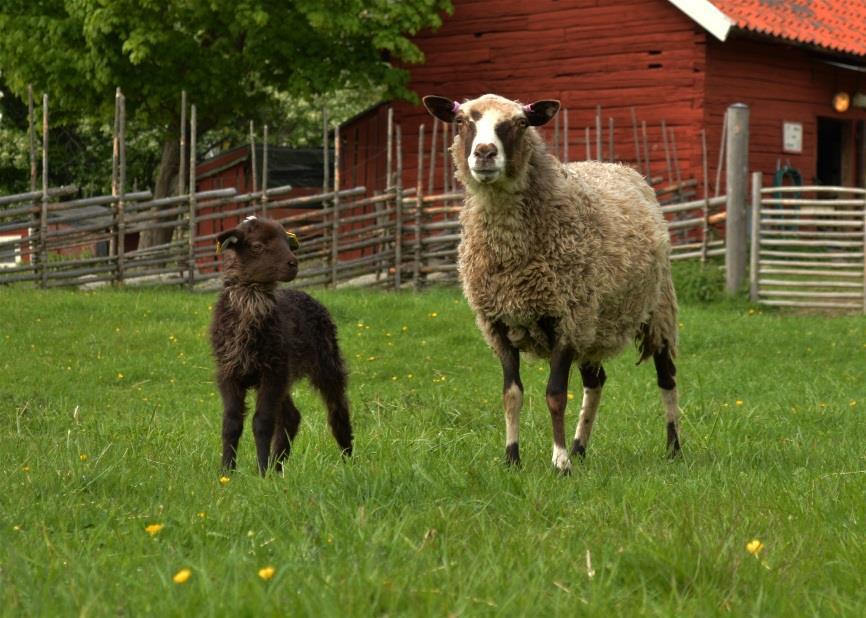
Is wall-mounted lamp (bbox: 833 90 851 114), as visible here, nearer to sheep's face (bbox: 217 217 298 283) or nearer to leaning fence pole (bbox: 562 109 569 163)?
leaning fence pole (bbox: 562 109 569 163)

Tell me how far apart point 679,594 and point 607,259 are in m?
3.36

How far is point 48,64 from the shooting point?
2278cm

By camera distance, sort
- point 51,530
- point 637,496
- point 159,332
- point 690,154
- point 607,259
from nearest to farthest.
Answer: point 51,530
point 637,496
point 607,259
point 159,332
point 690,154

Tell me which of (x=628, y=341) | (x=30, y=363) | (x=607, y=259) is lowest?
(x=30, y=363)

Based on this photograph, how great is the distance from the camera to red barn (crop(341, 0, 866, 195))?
2167 centimetres

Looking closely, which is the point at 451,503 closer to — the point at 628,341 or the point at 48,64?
the point at 628,341

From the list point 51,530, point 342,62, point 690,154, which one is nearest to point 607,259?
point 51,530

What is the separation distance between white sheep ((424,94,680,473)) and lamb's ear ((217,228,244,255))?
3.82 ft

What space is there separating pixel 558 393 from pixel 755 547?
271cm

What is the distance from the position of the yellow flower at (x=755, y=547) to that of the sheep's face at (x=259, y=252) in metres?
2.94

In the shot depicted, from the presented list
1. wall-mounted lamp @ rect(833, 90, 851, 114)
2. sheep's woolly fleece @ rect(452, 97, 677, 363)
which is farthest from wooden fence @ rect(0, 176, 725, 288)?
sheep's woolly fleece @ rect(452, 97, 677, 363)

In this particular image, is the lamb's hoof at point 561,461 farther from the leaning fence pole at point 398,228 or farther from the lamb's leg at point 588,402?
the leaning fence pole at point 398,228

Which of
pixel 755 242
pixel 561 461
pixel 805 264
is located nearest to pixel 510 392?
pixel 561 461

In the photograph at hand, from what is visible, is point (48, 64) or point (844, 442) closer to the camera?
point (844, 442)
